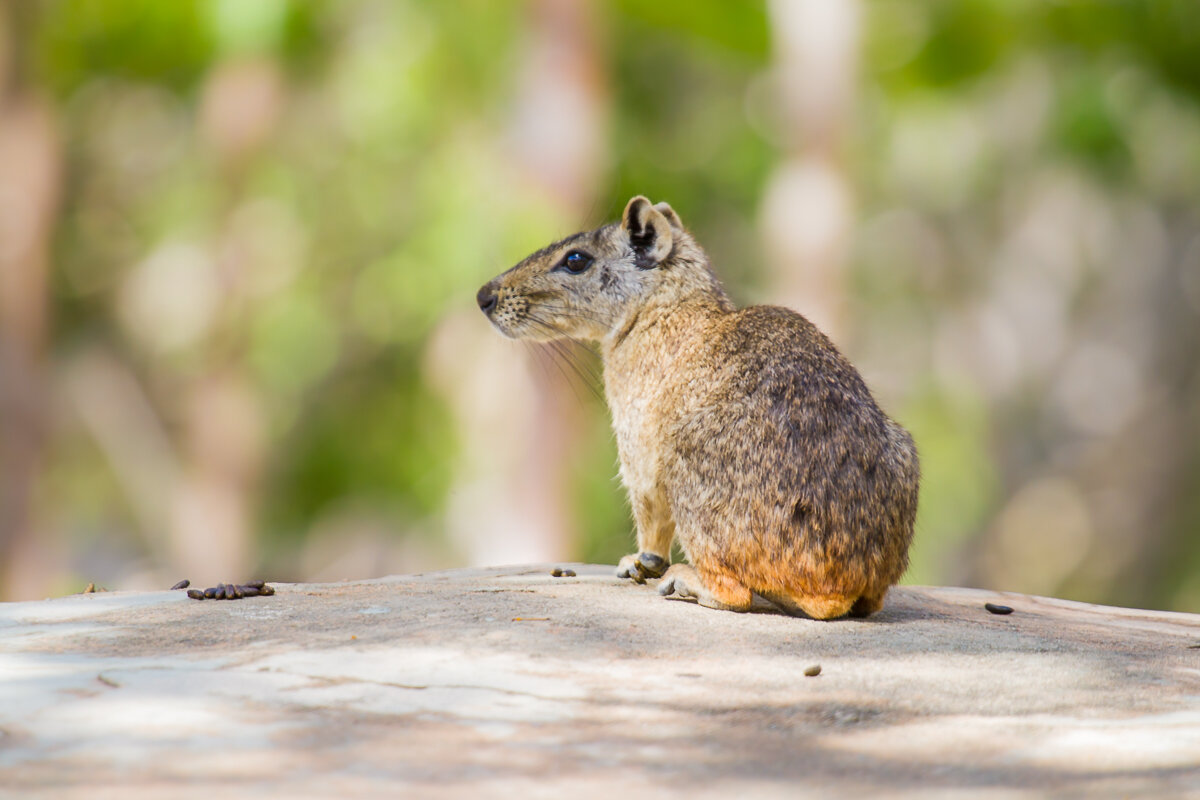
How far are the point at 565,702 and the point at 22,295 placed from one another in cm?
1495

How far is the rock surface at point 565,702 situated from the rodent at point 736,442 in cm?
20

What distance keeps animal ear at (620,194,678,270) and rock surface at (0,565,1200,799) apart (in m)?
1.83

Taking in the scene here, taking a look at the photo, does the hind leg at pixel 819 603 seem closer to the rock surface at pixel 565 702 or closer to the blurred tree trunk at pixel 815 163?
the rock surface at pixel 565 702

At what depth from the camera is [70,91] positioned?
2488cm

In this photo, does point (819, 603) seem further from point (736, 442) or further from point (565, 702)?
point (565, 702)

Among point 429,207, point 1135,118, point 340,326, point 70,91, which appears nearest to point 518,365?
point 429,207

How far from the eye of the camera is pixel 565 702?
11.7ft

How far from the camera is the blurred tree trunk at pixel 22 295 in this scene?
632 inches

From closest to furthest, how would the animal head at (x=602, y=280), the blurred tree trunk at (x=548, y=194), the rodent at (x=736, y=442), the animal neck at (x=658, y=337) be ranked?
the rodent at (x=736, y=442), the animal neck at (x=658, y=337), the animal head at (x=602, y=280), the blurred tree trunk at (x=548, y=194)

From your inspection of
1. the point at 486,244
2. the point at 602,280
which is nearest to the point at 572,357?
the point at 602,280

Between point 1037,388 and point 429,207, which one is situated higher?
point 429,207

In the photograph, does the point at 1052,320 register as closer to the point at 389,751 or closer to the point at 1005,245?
the point at 1005,245

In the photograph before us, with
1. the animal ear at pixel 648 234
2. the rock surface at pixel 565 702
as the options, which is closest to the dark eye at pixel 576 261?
the animal ear at pixel 648 234

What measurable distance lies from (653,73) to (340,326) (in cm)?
751
